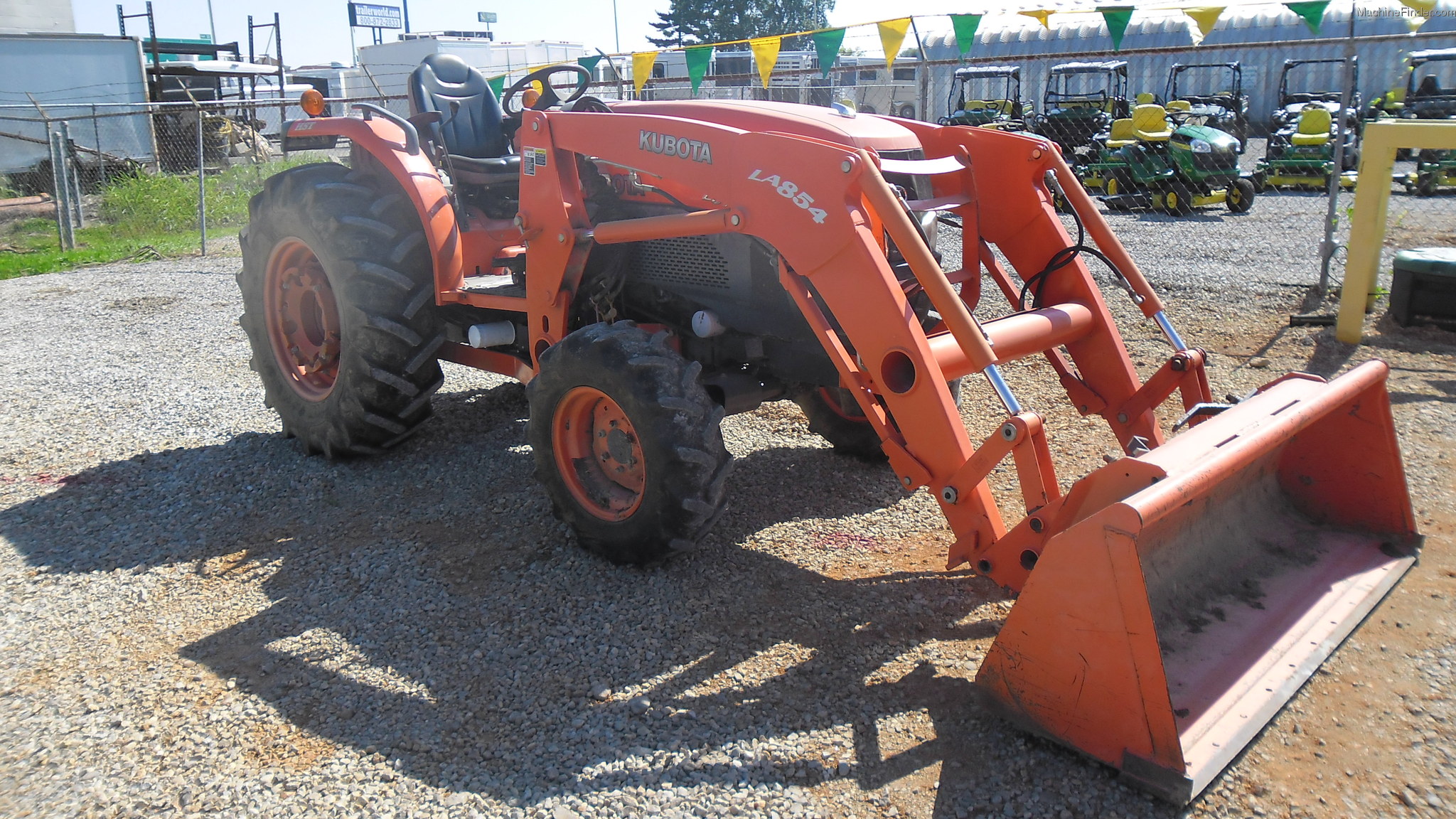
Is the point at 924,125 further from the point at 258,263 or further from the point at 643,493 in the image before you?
the point at 258,263

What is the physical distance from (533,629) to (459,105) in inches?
120

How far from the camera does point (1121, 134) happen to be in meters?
14.3

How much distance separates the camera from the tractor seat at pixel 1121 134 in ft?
45.5

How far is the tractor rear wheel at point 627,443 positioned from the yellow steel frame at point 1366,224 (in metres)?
4.99

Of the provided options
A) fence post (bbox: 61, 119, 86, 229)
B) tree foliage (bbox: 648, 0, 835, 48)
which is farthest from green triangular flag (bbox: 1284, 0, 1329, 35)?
tree foliage (bbox: 648, 0, 835, 48)

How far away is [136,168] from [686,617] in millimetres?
15475

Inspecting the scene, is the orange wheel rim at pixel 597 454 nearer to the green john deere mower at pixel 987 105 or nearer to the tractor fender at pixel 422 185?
the tractor fender at pixel 422 185

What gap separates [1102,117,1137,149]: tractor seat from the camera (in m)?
13.9

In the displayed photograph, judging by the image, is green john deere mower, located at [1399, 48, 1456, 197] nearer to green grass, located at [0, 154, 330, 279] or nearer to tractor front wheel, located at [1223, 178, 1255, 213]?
tractor front wheel, located at [1223, 178, 1255, 213]

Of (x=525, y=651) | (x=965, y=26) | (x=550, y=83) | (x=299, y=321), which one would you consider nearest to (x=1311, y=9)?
(x=965, y=26)

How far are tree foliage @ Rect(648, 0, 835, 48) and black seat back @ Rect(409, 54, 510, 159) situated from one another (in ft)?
181

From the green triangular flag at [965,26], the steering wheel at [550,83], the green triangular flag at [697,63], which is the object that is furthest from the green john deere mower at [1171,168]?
the steering wheel at [550,83]

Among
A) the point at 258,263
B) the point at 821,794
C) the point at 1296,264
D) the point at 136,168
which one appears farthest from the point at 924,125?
the point at 136,168
